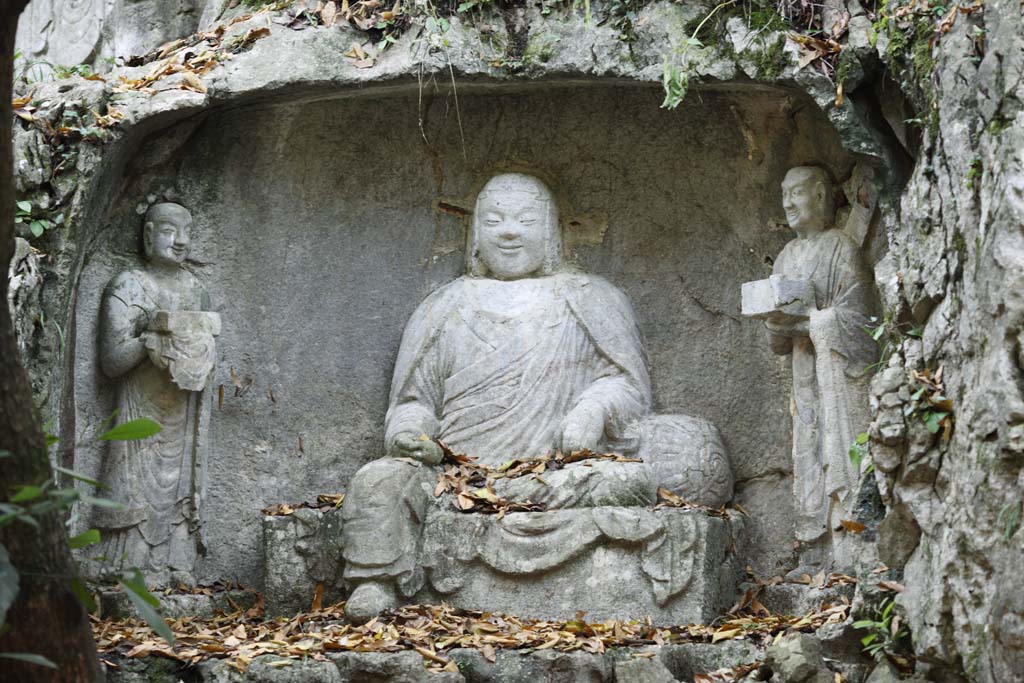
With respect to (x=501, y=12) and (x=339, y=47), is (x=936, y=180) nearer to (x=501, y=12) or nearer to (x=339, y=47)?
(x=501, y=12)

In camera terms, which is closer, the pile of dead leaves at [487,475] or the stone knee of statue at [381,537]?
the stone knee of statue at [381,537]

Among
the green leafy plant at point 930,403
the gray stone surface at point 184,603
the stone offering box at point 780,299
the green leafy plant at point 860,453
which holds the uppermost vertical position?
the stone offering box at point 780,299

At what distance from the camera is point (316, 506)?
8.18m

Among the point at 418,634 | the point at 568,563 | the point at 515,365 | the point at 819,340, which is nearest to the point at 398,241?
the point at 515,365

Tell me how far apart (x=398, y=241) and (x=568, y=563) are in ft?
7.88

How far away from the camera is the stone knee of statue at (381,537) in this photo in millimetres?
7652

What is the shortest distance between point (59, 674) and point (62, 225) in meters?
4.39

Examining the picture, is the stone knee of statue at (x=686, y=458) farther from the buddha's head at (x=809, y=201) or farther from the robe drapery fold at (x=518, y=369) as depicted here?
the buddha's head at (x=809, y=201)

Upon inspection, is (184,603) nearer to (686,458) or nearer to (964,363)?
(686,458)

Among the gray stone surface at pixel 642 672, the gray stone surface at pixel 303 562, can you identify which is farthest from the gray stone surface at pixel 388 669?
the gray stone surface at pixel 303 562

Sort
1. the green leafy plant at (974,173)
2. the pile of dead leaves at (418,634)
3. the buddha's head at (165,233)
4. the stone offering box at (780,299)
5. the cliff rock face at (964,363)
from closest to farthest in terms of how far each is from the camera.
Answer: the cliff rock face at (964,363)
the green leafy plant at (974,173)
the pile of dead leaves at (418,634)
the stone offering box at (780,299)
the buddha's head at (165,233)

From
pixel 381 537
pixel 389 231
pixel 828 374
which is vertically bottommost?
pixel 381 537

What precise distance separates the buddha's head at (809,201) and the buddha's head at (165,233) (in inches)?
122

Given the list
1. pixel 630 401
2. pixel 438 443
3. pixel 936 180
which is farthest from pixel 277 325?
pixel 936 180
